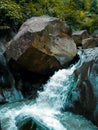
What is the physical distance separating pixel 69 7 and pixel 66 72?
11.9 metres

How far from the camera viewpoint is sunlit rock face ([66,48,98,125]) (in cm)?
660

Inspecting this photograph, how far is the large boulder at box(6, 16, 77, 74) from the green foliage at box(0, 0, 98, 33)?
153cm

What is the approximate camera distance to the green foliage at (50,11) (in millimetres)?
11445

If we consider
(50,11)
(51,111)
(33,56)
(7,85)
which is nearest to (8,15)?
(33,56)

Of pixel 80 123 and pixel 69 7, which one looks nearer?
pixel 80 123

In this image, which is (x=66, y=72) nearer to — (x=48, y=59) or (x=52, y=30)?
(x=48, y=59)

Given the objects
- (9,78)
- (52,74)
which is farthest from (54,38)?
(9,78)

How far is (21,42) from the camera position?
9.34 m

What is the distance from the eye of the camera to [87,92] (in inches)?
273

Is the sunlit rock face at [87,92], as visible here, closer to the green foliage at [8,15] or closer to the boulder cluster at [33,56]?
the boulder cluster at [33,56]

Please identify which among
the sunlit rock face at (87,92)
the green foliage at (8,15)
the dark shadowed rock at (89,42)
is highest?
the green foliage at (8,15)

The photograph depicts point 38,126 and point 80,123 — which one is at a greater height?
point 38,126

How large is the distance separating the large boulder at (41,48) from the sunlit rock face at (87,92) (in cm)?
188

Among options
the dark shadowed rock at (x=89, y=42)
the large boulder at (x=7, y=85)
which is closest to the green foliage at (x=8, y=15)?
the large boulder at (x=7, y=85)
